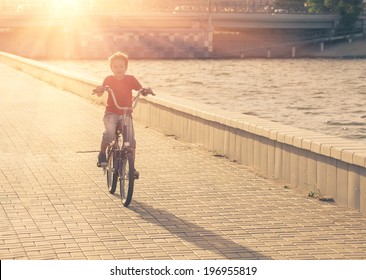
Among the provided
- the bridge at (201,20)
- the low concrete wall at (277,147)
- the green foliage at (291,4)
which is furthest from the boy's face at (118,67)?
the green foliage at (291,4)

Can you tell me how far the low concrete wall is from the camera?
31.1 feet

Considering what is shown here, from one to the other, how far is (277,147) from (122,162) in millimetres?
2140

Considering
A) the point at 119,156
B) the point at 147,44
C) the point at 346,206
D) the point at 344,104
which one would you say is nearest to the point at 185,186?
the point at 119,156

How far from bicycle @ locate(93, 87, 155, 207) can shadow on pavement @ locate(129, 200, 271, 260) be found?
0.20 m

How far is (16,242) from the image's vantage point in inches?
306

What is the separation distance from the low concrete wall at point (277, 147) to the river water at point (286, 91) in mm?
3784

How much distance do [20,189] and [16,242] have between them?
2.78 metres

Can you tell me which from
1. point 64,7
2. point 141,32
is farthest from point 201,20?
point 64,7

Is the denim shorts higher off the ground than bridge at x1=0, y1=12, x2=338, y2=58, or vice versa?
the denim shorts

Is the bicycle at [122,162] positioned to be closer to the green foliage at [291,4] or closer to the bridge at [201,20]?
the bridge at [201,20]

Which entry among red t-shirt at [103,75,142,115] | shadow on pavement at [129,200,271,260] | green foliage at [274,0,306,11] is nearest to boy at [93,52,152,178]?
red t-shirt at [103,75,142,115]

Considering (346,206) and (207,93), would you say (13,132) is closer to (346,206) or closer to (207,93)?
(346,206)

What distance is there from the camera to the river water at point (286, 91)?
32.6 m

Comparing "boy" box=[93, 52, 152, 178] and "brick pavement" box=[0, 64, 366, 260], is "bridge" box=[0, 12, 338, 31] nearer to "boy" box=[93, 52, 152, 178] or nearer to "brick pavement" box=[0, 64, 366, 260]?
"brick pavement" box=[0, 64, 366, 260]
